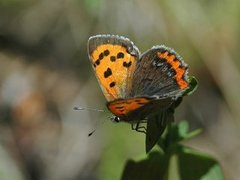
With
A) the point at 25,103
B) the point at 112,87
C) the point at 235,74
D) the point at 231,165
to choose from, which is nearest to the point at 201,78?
the point at 235,74

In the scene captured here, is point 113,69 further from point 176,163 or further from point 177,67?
point 176,163

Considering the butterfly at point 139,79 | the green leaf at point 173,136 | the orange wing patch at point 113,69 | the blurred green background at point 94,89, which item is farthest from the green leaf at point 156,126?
the blurred green background at point 94,89

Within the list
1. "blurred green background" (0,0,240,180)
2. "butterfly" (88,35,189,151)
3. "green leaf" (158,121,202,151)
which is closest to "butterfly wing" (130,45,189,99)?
"butterfly" (88,35,189,151)

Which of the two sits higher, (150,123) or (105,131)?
(150,123)

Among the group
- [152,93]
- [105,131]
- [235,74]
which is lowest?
[235,74]

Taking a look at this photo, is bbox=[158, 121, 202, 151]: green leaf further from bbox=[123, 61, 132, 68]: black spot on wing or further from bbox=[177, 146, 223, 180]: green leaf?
bbox=[123, 61, 132, 68]: black spot on wing

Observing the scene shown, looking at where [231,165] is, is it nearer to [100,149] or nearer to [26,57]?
[100,149]
